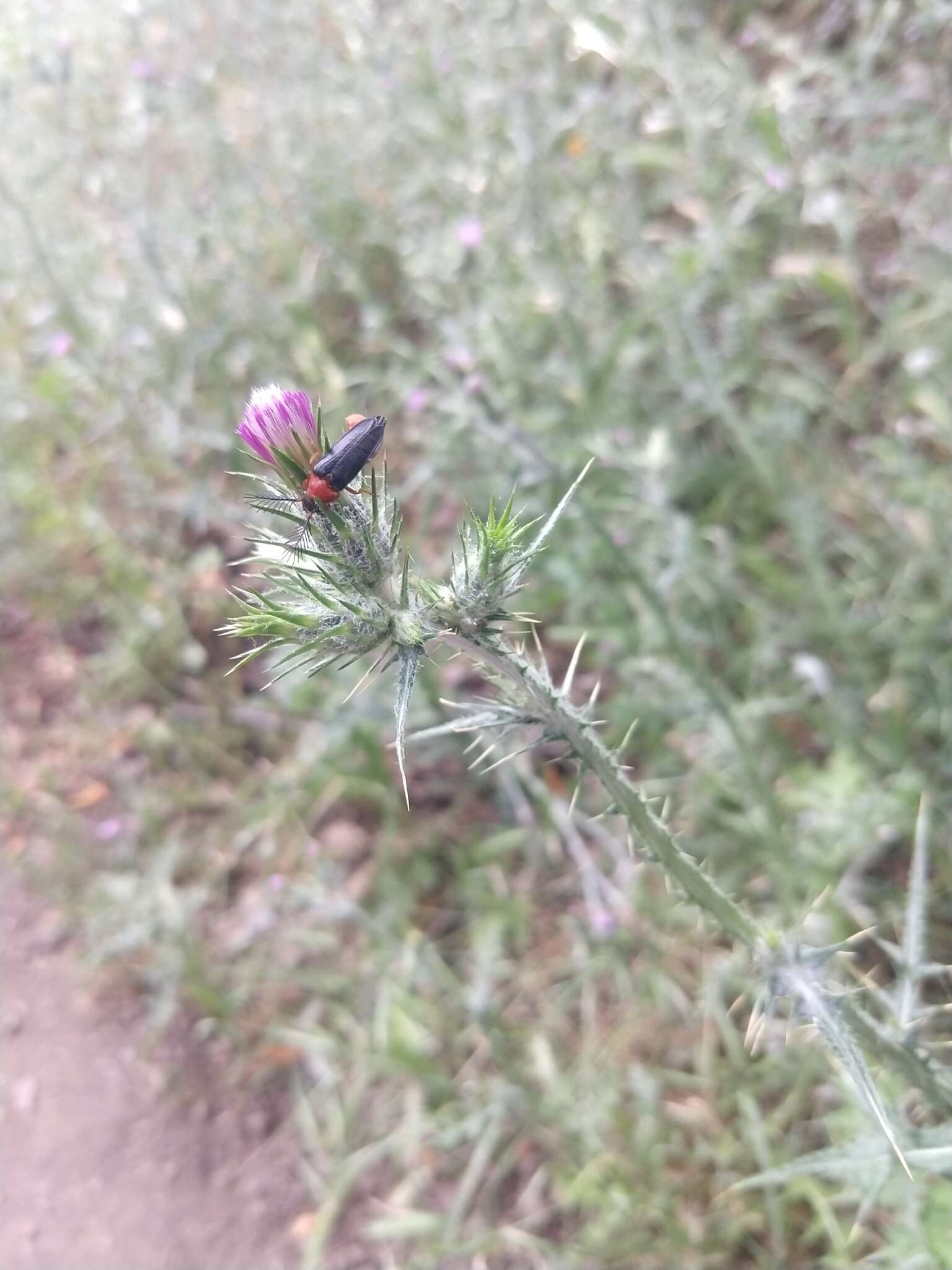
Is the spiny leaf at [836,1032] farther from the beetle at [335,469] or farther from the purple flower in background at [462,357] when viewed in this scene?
the purple flower in background at [462,357]

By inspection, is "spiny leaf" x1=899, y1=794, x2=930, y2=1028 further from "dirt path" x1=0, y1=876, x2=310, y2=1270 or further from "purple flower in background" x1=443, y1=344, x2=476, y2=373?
"dirt path" x1=0, y1=876, x2=310, y2=1270

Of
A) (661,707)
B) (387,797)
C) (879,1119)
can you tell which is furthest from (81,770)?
(879,1119)

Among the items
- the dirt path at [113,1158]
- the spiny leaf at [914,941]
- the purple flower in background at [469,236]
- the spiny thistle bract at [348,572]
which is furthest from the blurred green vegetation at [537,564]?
the spiny thistle bract at [348,572]

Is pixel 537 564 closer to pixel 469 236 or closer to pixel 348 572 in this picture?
pixel 469 236

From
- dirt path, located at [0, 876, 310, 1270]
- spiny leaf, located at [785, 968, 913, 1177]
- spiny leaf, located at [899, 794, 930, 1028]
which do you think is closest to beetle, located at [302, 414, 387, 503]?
spiny leaf, located at [785, 968, 913, 1177]

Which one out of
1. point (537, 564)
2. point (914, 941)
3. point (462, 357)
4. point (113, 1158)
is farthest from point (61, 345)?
point (914, 941)

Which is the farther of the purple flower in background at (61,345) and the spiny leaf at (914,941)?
the purple flower in background at (61,345)
